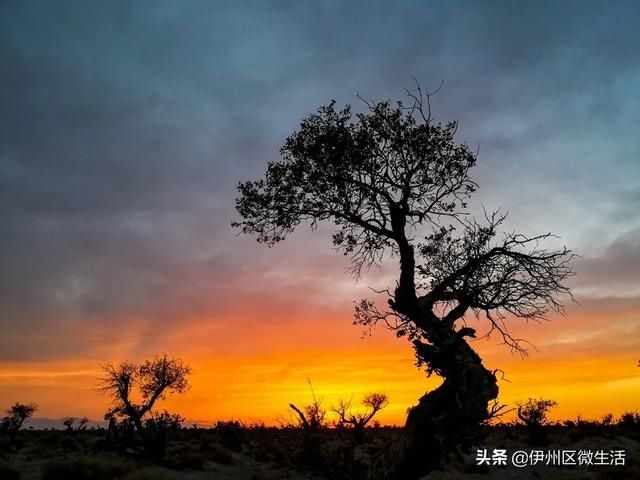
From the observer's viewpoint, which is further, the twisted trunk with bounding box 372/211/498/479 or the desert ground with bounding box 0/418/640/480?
the desert ground with bounding box 0/418/640/480

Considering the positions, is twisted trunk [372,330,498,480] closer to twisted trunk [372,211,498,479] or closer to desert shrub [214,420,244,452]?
twisted trunk [372,211,498,479]

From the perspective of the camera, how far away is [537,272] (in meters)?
16.3

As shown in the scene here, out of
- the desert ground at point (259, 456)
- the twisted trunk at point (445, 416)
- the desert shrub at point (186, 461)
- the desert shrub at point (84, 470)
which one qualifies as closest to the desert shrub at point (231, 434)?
the desert ground at point (259, 456)

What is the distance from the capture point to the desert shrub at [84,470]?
27.7 meters

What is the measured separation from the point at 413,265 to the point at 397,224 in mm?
1448

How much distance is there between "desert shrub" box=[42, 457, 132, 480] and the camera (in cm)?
2769

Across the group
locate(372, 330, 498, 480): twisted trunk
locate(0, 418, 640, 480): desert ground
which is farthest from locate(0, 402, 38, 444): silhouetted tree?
locate(372, 330, 498, 480): twisted trunk

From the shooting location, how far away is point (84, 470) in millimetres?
28234

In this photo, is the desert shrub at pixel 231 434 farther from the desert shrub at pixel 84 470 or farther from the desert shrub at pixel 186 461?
the desert shrub at pixel 84 470

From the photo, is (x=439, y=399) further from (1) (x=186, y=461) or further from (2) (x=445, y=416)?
(1) (x=186, y=461)

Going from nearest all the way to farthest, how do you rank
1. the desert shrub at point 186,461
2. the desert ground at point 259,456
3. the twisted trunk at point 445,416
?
1. the twisted trunk at point 445,416
2. the desert ground at point 259,456
3. the desert shrub at point 186,461

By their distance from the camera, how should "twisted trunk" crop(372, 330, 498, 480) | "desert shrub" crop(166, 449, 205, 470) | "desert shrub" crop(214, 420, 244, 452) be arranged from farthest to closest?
1. "desert shrub" crop(214, 420, 244, 452)
2. "desert shrub" crop(166, 449, 205, 470)
3. "twisted trunk" crop(372, 330, 498, 480)

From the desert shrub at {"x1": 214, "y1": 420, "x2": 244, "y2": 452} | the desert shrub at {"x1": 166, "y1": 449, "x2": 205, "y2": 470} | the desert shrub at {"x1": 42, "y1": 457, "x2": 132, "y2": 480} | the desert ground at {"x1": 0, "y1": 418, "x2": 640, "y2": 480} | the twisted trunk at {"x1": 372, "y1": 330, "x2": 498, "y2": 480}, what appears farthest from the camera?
the desert shrub at {"x1": 214, "y1": 420, "x2": 244, "y2": 452}

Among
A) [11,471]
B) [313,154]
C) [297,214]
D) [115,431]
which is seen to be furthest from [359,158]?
[115,431]
